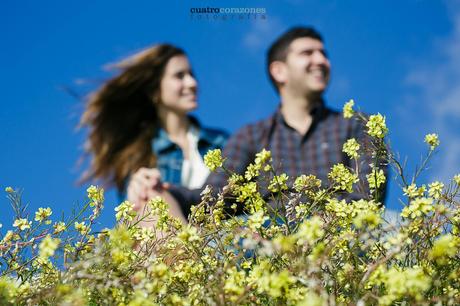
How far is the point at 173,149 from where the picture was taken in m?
7.05

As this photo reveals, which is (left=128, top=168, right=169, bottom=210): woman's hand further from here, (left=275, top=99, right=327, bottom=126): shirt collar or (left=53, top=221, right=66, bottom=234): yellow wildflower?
(left=53, top=221, right=66, bottom=234): yellow wildflower

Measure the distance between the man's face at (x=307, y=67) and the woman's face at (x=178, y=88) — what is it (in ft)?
4.93

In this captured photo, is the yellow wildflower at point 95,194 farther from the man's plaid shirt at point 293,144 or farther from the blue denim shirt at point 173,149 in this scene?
the blue denim shirt at point 173,149

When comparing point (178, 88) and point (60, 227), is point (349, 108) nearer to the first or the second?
point (60, 227)

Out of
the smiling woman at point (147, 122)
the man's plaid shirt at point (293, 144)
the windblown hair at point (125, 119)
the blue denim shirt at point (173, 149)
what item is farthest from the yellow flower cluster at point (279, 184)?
the windblown hair at point (125, 119)

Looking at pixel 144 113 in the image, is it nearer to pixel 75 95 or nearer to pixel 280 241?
pixel 75 95

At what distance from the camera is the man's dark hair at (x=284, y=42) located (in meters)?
6.00

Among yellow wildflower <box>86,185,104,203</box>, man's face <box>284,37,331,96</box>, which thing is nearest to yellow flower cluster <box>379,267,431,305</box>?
yellow wildflower <box>86,185,104,203</box>

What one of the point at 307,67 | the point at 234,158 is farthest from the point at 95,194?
the point at 307,67

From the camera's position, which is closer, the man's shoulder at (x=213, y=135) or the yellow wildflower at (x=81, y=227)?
the yellow wildflower at (x=81, y=227)

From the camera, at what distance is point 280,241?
1.12 metres

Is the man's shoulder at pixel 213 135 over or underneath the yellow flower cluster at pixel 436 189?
over

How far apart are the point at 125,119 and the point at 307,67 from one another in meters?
2.44

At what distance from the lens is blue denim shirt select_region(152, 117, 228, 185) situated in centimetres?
687
